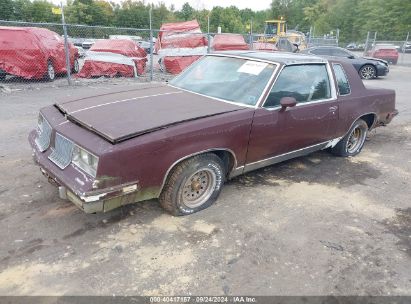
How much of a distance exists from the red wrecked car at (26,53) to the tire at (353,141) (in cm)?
929

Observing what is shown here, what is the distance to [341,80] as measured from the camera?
205 inches

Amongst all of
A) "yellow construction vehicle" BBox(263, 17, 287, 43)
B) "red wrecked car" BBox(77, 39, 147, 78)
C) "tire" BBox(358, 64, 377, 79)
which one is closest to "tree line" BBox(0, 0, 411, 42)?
"yellow construction vehicle" BBox(263, 17, 287, 43)

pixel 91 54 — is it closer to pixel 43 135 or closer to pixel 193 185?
pixel 43 135

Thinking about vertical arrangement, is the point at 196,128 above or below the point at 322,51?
above

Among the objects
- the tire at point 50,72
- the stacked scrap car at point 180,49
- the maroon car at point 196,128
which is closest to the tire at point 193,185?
the maroon car at point 196,128

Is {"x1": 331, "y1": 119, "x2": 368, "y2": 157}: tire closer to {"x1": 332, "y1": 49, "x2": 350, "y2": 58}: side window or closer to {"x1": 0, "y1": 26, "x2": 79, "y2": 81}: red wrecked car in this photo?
{"x1": 0, "y1": 26, "x2": 79, "y2": 81}: red wrecked car

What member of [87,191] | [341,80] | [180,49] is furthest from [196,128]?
[180,49]

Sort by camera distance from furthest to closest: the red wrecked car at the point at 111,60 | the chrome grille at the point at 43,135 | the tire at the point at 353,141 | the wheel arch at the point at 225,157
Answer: the red wrecked car at the point at 111,60 → the tire at the point at 353,141 → the chrome grille at the point at 43,135 → the wheel arch at the point at 225,157

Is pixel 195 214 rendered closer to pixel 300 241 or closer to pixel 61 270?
pixel 300 241

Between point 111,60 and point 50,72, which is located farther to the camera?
point 111,60

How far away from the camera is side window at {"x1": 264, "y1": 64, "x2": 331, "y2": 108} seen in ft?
14.0

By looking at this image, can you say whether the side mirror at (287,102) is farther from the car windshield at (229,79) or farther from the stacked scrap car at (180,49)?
the stacked scrap car at (180,49)

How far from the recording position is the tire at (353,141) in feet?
18.5

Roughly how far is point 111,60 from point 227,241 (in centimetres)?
1118
